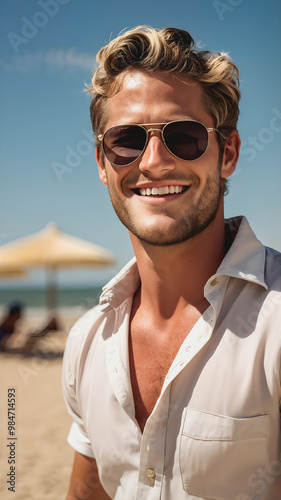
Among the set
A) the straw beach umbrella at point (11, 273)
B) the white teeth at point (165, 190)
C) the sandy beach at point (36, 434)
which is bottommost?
the sandy beach at point (36, 434)

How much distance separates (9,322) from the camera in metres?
9.06

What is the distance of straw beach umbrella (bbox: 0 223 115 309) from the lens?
11084 millimetres

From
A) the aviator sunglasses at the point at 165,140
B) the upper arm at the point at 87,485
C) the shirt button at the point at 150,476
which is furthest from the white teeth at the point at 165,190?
the upper arm at the point at 87,485

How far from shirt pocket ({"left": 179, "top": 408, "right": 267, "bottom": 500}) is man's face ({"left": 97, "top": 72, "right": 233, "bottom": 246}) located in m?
0.67

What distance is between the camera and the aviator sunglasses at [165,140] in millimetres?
1678

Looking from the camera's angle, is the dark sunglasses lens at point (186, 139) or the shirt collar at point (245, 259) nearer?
the shirt collar at point (245, 259)

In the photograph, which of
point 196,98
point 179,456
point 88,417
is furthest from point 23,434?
point 196,98

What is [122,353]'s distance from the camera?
1766mm

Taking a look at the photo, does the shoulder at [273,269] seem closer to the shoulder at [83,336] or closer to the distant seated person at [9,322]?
the shoulder at [83,336]

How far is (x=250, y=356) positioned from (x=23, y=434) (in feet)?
14.7

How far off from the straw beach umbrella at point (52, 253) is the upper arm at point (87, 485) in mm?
9375

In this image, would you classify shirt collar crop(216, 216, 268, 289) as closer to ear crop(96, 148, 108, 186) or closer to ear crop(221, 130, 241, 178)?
ear crop(221, 130, 241, 178)

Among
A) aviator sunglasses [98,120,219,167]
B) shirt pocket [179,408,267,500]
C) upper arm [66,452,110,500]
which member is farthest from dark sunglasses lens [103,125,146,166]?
upper arm [66,452,110,500]

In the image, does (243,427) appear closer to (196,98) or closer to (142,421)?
(142,421)
